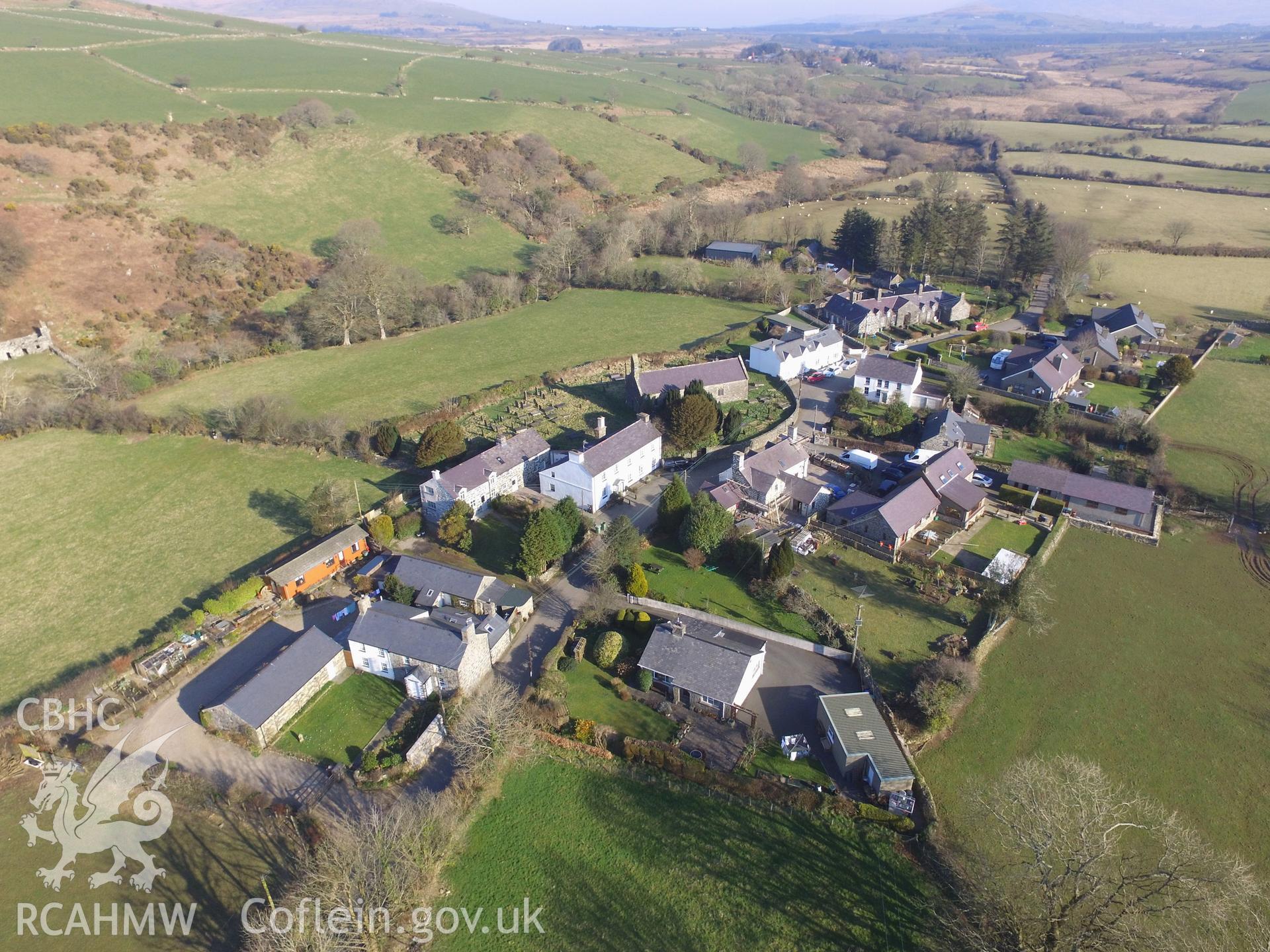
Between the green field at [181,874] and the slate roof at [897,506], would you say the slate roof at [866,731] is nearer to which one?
the slate roof at [897,506]

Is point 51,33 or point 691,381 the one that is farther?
point 51,33

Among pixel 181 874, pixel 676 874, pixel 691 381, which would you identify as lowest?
pixel 181 874

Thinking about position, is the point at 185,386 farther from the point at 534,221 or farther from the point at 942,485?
the point at 942,485

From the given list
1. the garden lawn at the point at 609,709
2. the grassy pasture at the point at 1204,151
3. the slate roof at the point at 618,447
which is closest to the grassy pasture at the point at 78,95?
the slate roof at the point at 618,447

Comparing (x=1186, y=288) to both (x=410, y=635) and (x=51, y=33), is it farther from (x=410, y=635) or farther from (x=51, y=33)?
(x=51, y=33)

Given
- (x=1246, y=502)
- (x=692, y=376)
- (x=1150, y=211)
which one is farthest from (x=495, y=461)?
(x=1150, y=211)

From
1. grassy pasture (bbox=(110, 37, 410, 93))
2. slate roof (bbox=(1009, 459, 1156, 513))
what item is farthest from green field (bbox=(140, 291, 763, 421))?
grassy pasture (bbox=(110, 37, 410, 93))

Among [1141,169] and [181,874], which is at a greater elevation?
[1141,169]

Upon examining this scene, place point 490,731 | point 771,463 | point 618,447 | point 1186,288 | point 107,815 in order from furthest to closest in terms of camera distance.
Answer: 1. point 1186,288
2. point 618,447
3. point 771,463
4. point 490,731
5. point 107,815

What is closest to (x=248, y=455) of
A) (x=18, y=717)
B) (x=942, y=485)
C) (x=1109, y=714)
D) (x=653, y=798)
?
(x=18, y=717)
